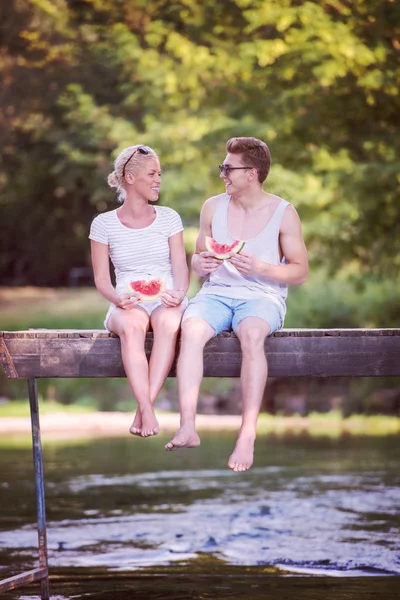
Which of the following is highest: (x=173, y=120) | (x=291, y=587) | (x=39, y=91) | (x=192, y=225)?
(x=39, y=91)

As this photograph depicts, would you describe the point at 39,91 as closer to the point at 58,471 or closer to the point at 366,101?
the point at 366,101

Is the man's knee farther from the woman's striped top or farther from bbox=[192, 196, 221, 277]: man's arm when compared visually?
the woman's striped top

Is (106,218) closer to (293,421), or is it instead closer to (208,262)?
(208,262)

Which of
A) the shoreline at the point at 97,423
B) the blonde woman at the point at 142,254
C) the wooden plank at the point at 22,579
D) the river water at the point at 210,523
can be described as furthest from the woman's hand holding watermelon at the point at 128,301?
the shoreline at the point at 97,423

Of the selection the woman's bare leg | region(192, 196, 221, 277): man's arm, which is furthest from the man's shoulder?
the woman's bare leg

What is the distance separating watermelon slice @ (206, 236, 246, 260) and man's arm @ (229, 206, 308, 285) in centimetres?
4

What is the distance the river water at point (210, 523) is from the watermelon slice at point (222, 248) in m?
2.15

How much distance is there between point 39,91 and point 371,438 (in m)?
→ 15.4

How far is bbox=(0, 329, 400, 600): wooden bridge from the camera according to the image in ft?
19.8

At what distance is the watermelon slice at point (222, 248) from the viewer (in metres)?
6.03

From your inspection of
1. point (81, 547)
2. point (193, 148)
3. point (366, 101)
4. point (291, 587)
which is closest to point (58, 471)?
point (81, 547)

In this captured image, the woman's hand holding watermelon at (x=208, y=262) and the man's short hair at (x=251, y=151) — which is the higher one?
the man's short hair at (x=251, y=151)

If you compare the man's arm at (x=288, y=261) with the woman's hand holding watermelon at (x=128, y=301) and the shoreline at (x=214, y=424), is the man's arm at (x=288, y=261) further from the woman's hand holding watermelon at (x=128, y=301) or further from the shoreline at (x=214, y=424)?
the shoreline at (x=214, y=424)

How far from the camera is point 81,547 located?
28.5ft
